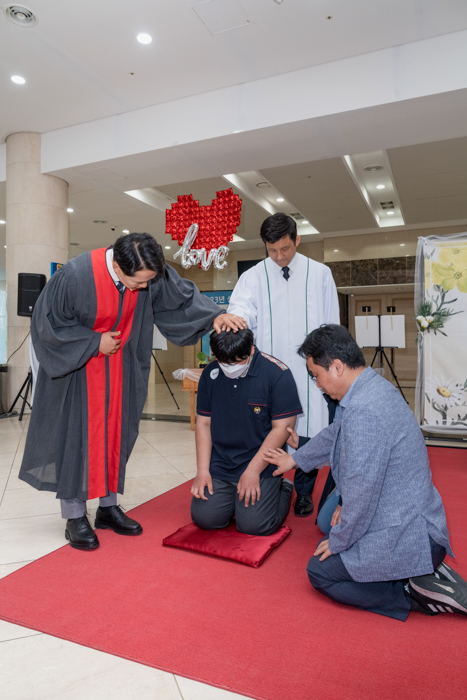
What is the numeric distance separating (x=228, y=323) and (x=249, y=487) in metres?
0.71

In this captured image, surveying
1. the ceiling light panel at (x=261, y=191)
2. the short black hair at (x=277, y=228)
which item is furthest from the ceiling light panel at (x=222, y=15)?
the ceiling light panel at (x=261, y=191)

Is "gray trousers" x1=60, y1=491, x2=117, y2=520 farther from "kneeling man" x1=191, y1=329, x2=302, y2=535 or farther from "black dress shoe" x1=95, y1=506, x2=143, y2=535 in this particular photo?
"kneeling man" x1=191, y1=329, x2=302, y2=535

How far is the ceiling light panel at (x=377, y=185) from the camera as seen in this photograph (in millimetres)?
6250

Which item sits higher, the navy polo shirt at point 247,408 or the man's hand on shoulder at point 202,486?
the navy polo shirt at point 247,408

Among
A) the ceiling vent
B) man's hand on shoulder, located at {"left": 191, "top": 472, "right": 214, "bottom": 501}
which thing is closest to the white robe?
man's hand on shoulder, located at {"left": 191, "top": 472, "right": 214, "bottom": 501}

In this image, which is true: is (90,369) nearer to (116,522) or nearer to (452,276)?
(116,522)

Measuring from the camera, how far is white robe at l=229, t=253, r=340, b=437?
8.32 feet

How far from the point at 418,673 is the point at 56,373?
1618 millimetres

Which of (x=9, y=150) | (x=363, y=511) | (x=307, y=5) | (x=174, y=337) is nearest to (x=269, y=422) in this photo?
(x=174, y=337)

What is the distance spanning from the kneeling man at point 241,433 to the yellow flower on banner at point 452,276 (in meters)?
2.77

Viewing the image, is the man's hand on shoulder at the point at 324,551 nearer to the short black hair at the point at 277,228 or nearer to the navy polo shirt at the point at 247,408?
the navy polo shirt at the point at 247,408

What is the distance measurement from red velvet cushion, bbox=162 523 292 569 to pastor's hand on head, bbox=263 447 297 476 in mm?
290

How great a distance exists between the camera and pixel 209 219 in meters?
5.57

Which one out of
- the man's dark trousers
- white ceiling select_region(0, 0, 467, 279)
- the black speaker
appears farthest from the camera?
the black speaker
